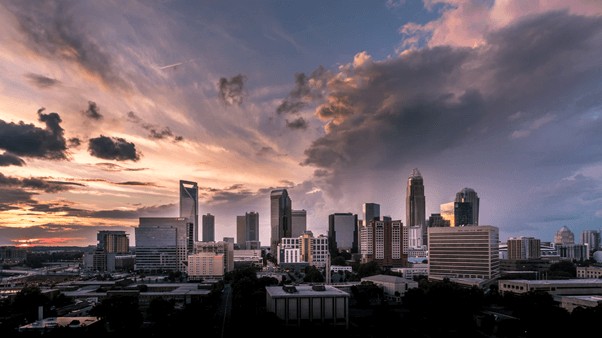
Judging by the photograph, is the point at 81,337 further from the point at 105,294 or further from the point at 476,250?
the point at 476,250

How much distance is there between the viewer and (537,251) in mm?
198750

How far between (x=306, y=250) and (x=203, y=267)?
48005 mm

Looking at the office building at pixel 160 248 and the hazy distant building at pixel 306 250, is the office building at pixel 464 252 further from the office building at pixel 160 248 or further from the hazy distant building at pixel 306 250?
the office building at pixel 160 248

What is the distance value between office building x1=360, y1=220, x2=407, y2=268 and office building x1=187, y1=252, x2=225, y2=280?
171 ft

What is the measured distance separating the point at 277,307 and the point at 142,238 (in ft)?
412

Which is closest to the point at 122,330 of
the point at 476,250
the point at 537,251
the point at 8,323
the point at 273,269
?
the point at 8,323

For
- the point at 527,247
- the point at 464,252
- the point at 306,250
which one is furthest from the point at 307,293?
the point at 527,247

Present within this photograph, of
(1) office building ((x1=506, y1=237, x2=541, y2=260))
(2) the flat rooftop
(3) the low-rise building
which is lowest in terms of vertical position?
(1) office building ((x1=506, y1=237, x2=541, y2=260))

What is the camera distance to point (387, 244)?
545ft

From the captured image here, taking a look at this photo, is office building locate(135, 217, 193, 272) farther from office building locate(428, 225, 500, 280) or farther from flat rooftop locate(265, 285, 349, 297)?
flat rooftop locate(265, 285, 349, 297)

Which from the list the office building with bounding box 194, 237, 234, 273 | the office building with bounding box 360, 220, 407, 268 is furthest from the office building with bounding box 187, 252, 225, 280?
the office building with bounding box 360, 220, 407, 268

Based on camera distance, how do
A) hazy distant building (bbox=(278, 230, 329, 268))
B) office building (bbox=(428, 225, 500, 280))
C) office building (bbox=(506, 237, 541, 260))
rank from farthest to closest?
office building (bbox=(506, 237, 541, 260)), hazy distant building (bbox=(278, 230, 329, 268)), office building (bbox=(428, 225, 500, 280))

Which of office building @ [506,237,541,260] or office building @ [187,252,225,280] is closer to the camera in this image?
office building @ [187,252,225,280]

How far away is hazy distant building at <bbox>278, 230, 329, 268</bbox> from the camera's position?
574 ft
